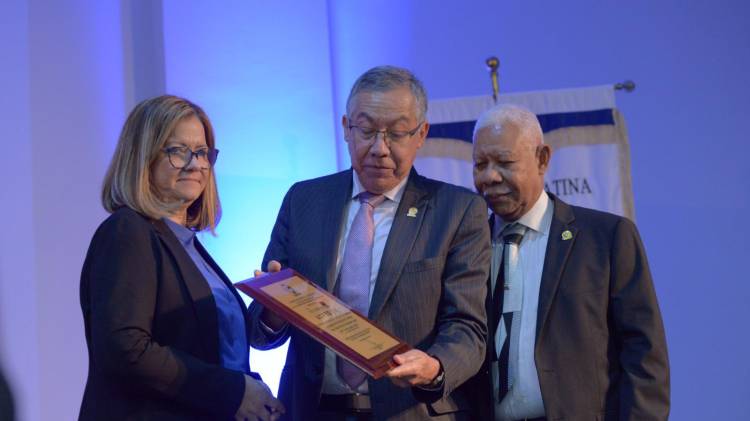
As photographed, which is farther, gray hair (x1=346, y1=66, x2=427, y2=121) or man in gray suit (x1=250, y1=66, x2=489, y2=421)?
gray hair (x1=346, y1=66, x2=427, y2=121)

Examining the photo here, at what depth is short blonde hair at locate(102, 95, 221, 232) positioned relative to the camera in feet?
7.75

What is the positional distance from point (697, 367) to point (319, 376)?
3409 mm

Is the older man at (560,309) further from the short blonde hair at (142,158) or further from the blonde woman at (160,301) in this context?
the short blonde hair at (142,158)

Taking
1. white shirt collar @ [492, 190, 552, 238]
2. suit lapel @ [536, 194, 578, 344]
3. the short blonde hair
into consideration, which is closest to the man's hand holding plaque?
the short blonde hair

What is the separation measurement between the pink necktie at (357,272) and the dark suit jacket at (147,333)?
0.30m

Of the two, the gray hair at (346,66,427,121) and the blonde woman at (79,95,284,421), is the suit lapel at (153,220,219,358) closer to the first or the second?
the blonde woman at (79,95,284,421)

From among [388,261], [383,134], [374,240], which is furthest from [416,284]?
[383,134]

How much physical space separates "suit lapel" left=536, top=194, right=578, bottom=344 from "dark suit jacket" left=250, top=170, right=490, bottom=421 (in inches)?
12.2

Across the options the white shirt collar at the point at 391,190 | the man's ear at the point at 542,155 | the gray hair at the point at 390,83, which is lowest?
the white shirt collar at the point at 391,190

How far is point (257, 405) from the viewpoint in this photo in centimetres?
233

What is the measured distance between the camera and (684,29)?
17.4ft

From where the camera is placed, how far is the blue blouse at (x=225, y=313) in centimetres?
242

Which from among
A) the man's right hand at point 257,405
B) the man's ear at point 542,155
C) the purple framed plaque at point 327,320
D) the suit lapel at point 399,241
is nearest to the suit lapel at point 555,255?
the man's ear at point 542,155

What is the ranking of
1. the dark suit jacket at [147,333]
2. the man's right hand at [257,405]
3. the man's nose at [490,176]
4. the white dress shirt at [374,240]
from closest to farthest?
the dark suit jacket at [147,333] < the man's right hand at [257,405] < the white dress shirt at [374,240] < the man's nose at [490,176]
